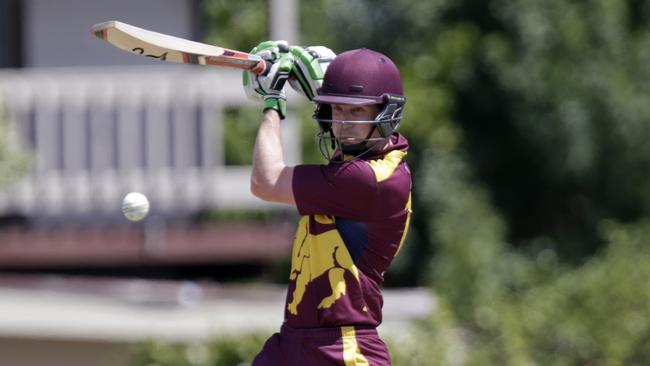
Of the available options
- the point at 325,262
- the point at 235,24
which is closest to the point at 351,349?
the point at 325,262

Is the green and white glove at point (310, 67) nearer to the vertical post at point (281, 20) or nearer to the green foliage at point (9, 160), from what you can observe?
the green foliage at point (9, 160)

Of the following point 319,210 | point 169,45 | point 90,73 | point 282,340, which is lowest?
point 282,340

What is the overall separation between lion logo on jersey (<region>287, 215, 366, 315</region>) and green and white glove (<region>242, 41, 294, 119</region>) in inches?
16.6

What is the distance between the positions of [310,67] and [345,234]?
580mm

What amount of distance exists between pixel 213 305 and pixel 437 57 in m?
3.29

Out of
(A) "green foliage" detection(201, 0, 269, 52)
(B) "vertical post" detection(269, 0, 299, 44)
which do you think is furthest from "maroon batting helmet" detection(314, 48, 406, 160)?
(A) "green foliage" detection(201, 0, 269, 52)

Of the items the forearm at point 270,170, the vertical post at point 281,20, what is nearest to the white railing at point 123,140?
the vertical post at point 281,20

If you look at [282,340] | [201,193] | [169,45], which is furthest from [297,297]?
[201,193]

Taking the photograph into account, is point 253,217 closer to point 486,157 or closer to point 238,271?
point 238,271

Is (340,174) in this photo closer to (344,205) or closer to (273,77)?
(344,205)

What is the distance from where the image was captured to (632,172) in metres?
10.9

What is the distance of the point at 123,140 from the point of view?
10.8 meters

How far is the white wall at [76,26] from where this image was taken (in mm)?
11680

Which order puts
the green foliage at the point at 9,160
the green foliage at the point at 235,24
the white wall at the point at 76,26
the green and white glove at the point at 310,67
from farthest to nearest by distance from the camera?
the green foliage at the point at 235,24
the white wall at the point at 76,26
the green foliage at the point at 9,160
the green and white glove at the point at 310,67
